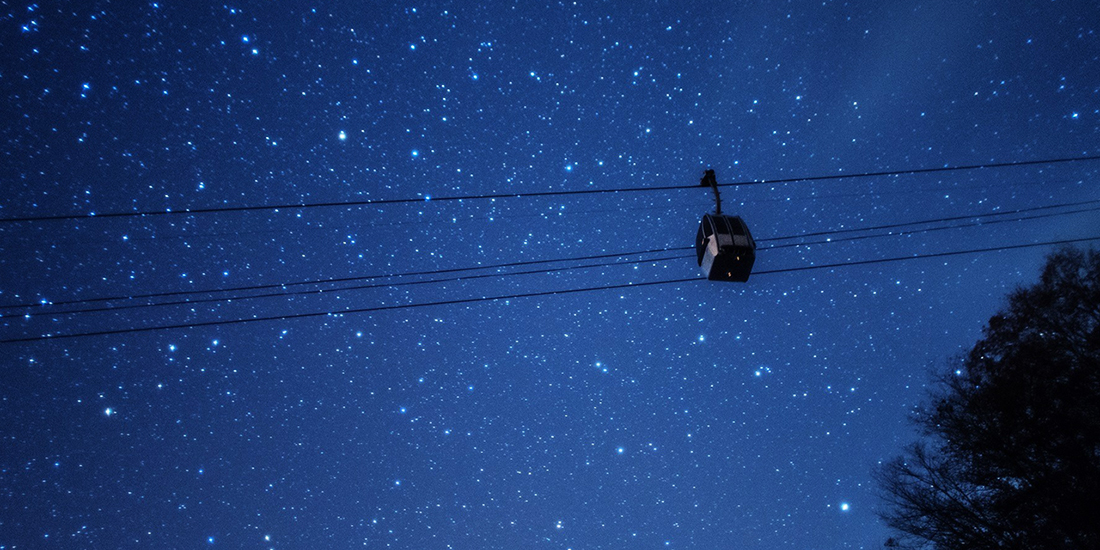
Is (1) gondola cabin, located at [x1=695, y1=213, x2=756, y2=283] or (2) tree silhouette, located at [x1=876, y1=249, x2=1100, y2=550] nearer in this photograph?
(1) gondola cabin, located at [x1=695, y1=213, x2=756, y2=283]

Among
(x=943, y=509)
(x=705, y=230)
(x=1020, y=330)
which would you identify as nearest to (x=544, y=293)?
(x=705, y=230)

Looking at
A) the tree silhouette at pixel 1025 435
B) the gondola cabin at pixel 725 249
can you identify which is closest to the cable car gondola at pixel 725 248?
the gondola cabin at pixel 725 249

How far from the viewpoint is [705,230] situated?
3.96 meters

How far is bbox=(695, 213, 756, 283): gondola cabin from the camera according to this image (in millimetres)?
3756

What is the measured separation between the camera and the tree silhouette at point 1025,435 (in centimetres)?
653

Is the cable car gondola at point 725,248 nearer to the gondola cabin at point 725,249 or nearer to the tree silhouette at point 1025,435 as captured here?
the gondola cabin at point 725,249

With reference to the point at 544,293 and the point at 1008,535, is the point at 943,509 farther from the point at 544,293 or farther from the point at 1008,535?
the point at 544,293

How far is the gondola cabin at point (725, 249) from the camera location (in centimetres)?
376

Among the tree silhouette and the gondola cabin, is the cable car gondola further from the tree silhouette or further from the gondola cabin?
the tree silhouette

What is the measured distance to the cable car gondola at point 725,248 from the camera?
3756 millimetres

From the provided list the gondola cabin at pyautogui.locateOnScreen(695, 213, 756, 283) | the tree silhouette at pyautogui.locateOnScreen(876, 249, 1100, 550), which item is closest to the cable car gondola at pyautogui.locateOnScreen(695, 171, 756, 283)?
the gondola cabin at pyautogui.locateOnScreen(695, 213, 756, 283)

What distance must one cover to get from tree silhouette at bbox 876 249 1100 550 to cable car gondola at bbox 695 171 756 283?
7235 millimetres

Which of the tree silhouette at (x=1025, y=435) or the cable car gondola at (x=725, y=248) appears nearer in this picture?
the cable car gondola at (x=725, y=248)

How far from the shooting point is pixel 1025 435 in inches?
278
